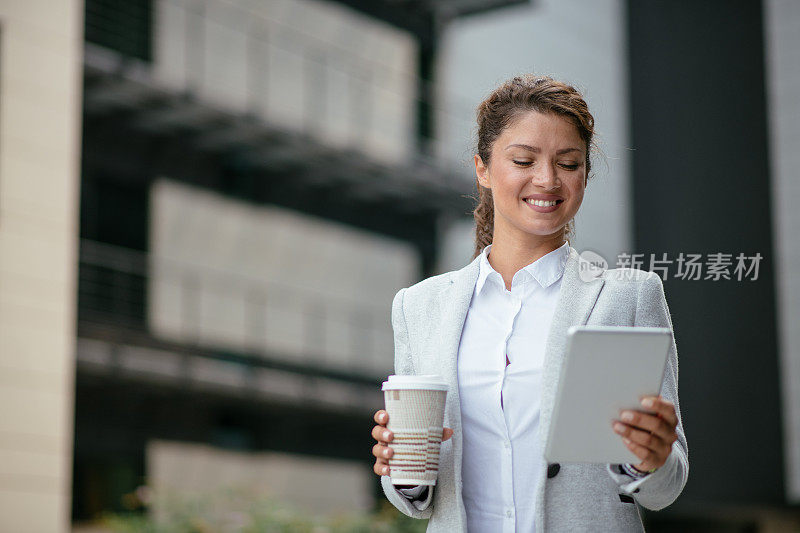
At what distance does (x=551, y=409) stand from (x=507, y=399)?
111 mm

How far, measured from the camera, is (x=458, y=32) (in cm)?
1789

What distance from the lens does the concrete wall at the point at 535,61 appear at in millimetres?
16859

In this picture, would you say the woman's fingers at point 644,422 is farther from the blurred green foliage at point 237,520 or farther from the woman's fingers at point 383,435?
the blurred green foliage at point 237,520

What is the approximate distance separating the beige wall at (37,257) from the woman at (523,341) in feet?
28.9

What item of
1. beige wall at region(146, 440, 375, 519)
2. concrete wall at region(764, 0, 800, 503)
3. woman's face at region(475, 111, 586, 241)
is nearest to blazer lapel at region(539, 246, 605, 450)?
woman's face at region(475, 111, 586, 241)

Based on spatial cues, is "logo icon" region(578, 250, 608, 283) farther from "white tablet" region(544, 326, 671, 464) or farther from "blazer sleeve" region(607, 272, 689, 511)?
"white tablet" region(544, 326, 671, 464)

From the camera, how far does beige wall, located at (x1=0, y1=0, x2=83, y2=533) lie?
10438 mm

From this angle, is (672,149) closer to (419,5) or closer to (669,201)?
(669,201)

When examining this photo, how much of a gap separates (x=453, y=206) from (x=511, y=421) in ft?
49.3

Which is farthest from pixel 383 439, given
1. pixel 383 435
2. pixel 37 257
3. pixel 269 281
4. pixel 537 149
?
pixel 269 281

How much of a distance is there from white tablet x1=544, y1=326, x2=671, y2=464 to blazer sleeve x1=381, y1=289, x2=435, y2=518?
0.36 metres

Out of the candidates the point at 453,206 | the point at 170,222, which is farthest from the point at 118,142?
the point at 453,206

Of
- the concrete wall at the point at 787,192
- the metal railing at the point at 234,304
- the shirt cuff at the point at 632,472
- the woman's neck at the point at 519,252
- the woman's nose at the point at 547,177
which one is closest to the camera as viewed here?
the shirt cuff at the point at 632,472

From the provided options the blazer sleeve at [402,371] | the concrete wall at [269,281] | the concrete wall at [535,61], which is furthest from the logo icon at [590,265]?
the concrete wall at [535,61]
